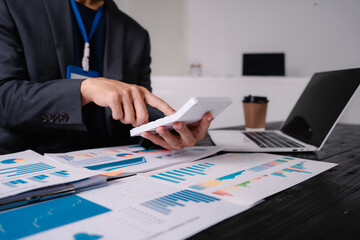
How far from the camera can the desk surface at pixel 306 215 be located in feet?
1.07

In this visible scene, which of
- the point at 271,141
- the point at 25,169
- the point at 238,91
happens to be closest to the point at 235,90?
the point at 238,91

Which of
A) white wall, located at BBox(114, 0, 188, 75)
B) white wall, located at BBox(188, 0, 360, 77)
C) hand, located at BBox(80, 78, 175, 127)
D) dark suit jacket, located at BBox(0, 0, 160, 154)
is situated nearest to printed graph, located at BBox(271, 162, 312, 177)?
hand, located at BBox(80, 78, 175, 127)

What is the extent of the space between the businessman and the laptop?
0.22 meters

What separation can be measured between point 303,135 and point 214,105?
0.48m

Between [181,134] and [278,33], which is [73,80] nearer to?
[181,134]

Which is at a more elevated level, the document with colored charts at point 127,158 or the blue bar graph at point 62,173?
the blue bar graph at point 62,173

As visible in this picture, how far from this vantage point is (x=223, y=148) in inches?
30.5

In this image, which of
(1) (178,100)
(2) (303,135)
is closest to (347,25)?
(1) (178,100)

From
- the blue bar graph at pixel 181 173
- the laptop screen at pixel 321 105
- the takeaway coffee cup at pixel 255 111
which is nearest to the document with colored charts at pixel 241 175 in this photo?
the blue bar graph at pixel 181 173

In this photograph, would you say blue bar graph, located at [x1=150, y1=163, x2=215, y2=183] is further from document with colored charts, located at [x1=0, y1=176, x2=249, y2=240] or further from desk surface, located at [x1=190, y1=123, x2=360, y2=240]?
desk surface, located at [x1=190, y1=123, x2=360, y2=240]

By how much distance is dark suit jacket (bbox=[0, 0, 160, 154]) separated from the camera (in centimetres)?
76

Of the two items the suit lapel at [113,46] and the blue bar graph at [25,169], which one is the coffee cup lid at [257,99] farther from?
the blue bar graph at [25,169]

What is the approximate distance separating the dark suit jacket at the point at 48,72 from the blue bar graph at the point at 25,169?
0.20m

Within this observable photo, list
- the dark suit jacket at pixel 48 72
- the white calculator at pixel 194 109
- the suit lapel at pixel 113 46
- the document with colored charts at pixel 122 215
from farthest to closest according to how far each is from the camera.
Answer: the suit lapel at pixel 113 46 < the dark suit jacket at pixel 48 72 < the white calculator at pixel 194 109 < the document with colored charts at pixel 122 215
